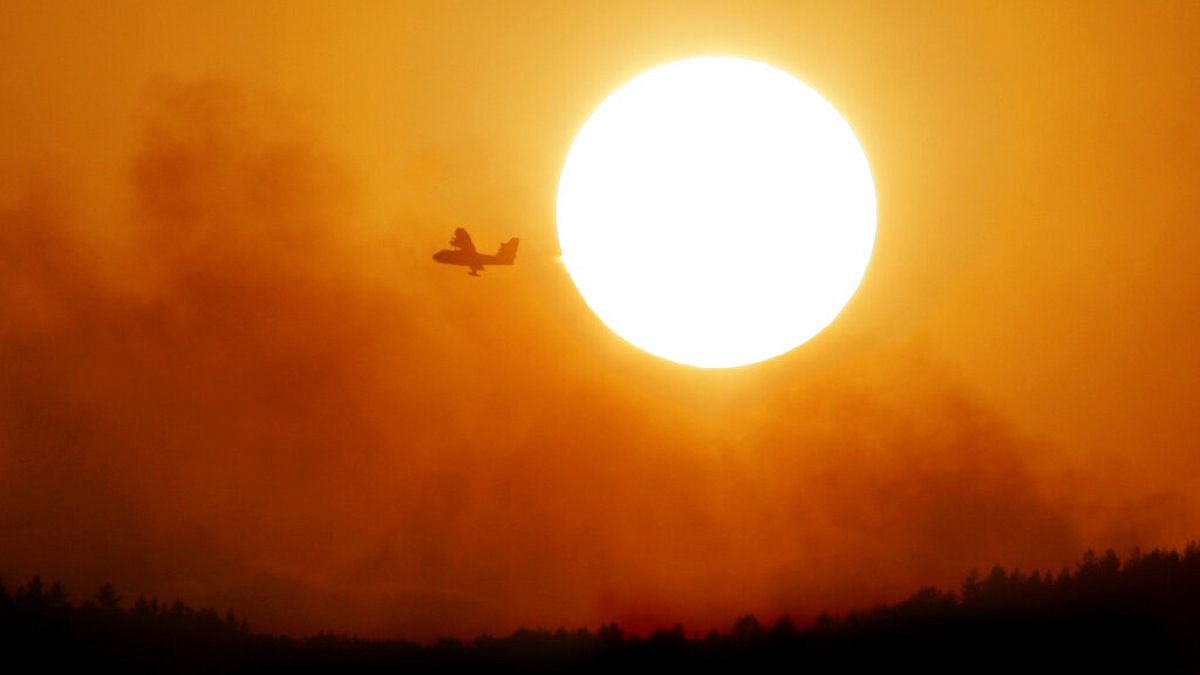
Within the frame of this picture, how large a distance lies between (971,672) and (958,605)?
3802 millimetres

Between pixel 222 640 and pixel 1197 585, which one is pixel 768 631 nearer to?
pixel 1197 585

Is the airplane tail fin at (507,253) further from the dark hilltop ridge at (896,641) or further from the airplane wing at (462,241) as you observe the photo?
the dark hilltop ridge at (896,641)

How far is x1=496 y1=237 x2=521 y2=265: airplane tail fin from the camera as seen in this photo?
48.9m

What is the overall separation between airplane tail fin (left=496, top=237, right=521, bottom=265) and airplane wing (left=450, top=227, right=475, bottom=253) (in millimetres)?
1092

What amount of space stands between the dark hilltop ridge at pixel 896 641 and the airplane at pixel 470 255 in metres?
15.5

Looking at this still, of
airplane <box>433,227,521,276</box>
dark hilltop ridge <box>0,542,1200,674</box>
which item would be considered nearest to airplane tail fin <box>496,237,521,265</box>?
airplane <box>433,227,521,276</box>

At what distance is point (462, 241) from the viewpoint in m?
49.0

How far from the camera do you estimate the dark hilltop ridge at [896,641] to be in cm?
5384

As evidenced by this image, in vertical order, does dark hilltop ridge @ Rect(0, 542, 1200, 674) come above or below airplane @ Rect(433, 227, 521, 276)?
below

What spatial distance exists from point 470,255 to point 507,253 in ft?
4.76

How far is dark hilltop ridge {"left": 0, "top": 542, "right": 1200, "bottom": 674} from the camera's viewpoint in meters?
53.8

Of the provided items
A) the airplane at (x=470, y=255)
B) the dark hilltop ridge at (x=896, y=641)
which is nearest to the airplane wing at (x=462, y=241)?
the airplane at (x=470, y=255)

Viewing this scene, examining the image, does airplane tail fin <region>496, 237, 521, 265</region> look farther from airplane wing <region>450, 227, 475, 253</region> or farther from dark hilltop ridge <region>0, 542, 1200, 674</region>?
dark hilltop ridge <region>0, 542, 1200, 674</region>

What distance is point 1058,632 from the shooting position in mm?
57406
